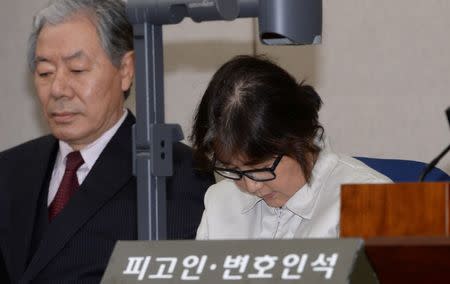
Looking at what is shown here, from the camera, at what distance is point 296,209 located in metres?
2.16

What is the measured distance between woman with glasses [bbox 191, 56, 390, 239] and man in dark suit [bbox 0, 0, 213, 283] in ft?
1.56

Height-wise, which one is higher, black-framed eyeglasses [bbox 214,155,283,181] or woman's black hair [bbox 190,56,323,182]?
woman's black hair [bbox 190,56,323,182]

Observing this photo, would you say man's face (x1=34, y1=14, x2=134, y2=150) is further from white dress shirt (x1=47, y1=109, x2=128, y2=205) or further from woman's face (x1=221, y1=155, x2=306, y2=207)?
woman's face (x1=221, y1=155, x2=306, y2=207)

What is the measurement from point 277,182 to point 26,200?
89 centimetres

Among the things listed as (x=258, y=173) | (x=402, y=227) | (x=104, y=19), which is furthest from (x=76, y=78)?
(x=402, y=227)

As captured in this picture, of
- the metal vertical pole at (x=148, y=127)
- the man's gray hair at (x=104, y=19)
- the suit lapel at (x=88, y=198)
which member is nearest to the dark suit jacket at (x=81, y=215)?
the suit lapel at (x=88, y=198)

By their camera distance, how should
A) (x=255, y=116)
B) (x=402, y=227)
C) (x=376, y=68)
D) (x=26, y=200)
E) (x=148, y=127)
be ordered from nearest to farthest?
1. (x=402, y=227)
2. (x=148, y=127)
3. (x=255, y=116)
4. (x=26, y=200)
5. (x=376, y=68)

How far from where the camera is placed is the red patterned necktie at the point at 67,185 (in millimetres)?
2719

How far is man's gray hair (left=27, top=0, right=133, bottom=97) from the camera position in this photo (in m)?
2.76

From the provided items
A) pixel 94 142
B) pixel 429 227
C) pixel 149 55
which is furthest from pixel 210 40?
pixel 429 227

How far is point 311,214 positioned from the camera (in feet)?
7.09

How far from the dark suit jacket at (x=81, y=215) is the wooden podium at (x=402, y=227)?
143 cm

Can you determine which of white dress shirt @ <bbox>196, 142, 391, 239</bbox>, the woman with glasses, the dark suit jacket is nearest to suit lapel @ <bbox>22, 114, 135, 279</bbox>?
the dark suit jacket

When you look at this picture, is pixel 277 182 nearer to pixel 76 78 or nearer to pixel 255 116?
pixel 255 116
